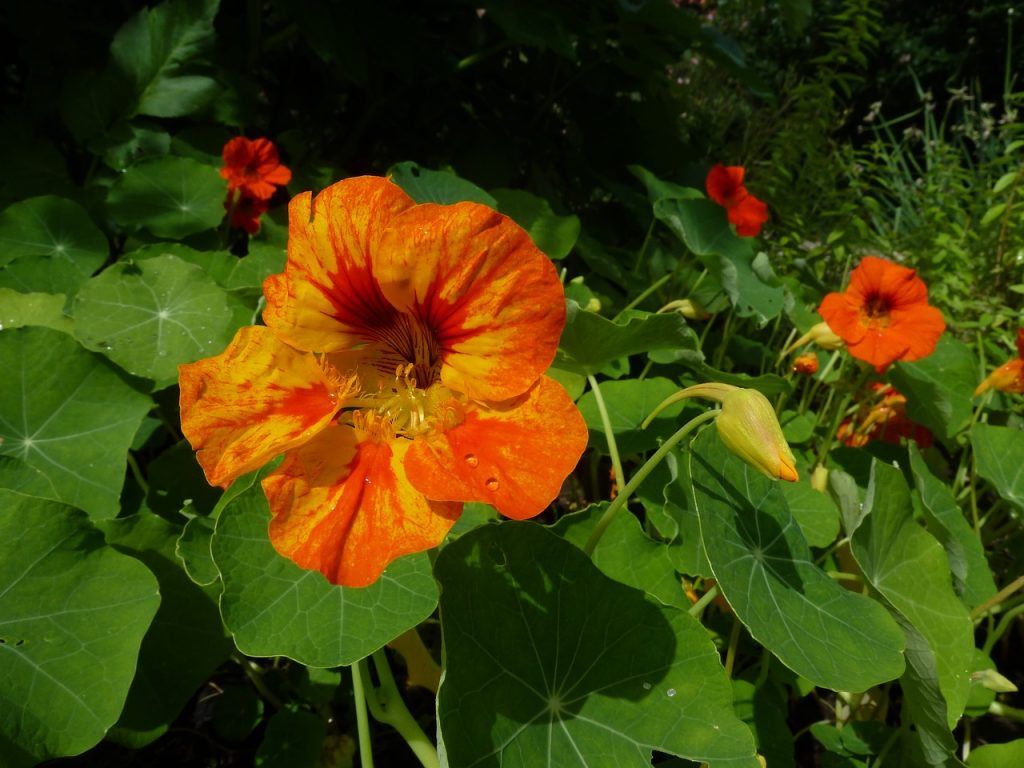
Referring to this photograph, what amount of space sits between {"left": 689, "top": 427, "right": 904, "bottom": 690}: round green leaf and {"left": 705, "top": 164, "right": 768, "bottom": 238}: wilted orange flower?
106 centimetres

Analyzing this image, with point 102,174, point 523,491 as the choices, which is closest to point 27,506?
point 523,491

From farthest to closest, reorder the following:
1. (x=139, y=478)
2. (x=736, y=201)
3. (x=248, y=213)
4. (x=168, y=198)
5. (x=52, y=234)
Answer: (x=736, y=201)
(x=248, y=213)
(x=168, y=198)
(x=52, y=234)
(x=139, y=478)

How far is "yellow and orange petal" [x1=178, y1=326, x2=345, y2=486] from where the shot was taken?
0.69 meters

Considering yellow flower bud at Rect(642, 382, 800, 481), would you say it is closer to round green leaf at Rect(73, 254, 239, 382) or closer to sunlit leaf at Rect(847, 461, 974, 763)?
sunlit leaf at Rect(847, 461, 974, 763)

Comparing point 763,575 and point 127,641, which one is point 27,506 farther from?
point 763,575

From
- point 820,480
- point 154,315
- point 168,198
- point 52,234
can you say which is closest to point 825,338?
point 820,480

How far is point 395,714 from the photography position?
90cm

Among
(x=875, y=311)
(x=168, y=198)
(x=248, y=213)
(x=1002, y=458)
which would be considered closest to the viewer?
(x=1002, y=458)

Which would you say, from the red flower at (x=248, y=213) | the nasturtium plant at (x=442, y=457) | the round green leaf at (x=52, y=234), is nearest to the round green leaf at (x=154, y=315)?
the nasturtium plant at (x=442, y=457)

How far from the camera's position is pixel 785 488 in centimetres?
130

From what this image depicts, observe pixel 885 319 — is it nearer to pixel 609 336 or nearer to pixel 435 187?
pixel 609 336

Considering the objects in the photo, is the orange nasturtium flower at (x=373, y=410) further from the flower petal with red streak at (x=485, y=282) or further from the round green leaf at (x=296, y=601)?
the round green leaf at (x=296, y=601)

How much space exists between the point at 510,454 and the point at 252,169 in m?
1.45

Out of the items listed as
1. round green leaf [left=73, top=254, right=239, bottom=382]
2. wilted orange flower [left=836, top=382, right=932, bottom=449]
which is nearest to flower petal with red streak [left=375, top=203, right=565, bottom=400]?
round green leaf [left=73, top=254, right=239, bottom=382]
